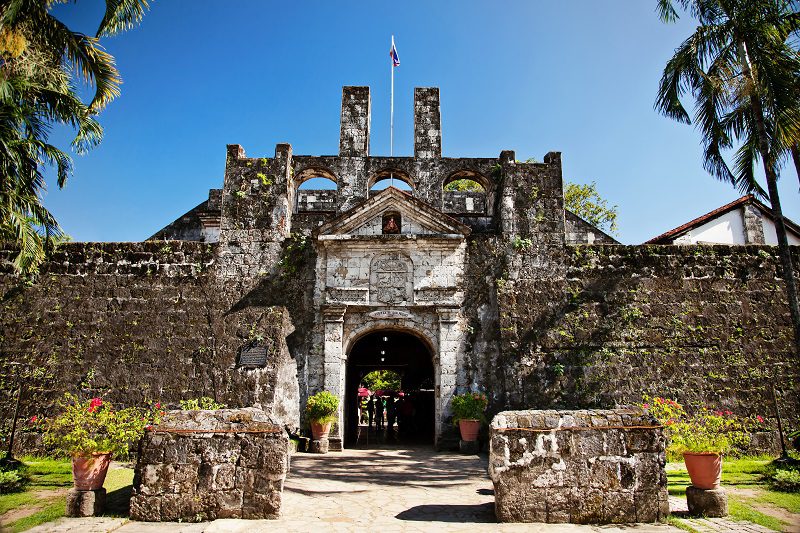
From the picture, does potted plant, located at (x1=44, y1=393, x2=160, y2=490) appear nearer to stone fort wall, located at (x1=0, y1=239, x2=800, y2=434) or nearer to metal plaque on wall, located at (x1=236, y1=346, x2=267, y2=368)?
stone fort wall, located at (x1=0, y1=239, x2=800, y2=434)

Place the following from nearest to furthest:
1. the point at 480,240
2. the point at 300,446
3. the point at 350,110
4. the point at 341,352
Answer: the point at 300,446
the point at 341,352
the point at 480,240
the point at 350,110

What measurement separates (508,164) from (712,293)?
6005mm

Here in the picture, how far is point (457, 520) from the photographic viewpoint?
568 centimetres

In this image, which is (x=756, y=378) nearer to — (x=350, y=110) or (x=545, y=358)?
(x=545, y=358)

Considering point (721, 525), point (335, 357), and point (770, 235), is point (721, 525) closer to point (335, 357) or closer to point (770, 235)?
point (335, 357)

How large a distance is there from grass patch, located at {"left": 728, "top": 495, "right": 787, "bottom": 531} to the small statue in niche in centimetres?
868

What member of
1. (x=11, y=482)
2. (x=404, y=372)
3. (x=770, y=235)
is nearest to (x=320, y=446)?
(x=11, y=482)

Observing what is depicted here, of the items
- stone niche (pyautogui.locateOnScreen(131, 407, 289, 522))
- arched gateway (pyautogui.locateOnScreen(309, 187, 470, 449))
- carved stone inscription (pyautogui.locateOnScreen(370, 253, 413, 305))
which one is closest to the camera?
stone niche (pyautogui.locateOnScreen(131, 407, 289, 522))

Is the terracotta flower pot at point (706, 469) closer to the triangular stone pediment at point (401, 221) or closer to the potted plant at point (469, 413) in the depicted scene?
the potted plant at point (469, 413)

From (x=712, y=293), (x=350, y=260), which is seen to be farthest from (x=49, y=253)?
(x=712, y=293)

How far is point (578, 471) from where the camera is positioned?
218 inches

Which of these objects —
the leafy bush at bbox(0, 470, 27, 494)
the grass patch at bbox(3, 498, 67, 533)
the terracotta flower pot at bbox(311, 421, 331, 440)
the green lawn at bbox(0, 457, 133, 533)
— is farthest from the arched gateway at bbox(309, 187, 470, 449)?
the grass patch at bbox(3, 498, 67, 533)

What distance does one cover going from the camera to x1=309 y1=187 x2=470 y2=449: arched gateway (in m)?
12.0

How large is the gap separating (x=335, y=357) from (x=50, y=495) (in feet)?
19.9
